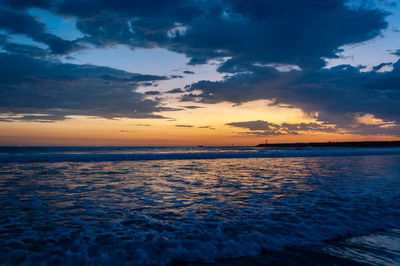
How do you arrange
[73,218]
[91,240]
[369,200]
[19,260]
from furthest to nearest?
[369,200] < [73,218] < [91,240] < [19,260]

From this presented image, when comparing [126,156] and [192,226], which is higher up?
[126,156]

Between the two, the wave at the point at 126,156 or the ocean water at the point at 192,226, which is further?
the wave at the point at 126,156

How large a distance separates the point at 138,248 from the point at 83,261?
0.88 m

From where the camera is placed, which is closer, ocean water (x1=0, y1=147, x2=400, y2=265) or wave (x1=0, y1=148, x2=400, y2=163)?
ocean water (x1=0, y1=147, x2=400, y2=265)

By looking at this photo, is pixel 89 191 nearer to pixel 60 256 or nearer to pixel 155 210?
pixel 155 210

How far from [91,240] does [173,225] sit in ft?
5.59

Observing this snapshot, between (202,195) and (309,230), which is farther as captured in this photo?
(202,195)

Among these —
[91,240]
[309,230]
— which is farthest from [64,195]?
[309,230]

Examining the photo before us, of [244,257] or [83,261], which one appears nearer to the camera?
[83,261]

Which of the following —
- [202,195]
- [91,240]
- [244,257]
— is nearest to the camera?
[244,257]

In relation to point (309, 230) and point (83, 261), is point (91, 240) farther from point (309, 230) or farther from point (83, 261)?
point (309, 230)

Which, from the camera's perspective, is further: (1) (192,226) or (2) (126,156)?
(2) (126,156)

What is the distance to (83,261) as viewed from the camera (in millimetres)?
3838

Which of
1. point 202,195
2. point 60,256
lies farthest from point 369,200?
point 60,256
